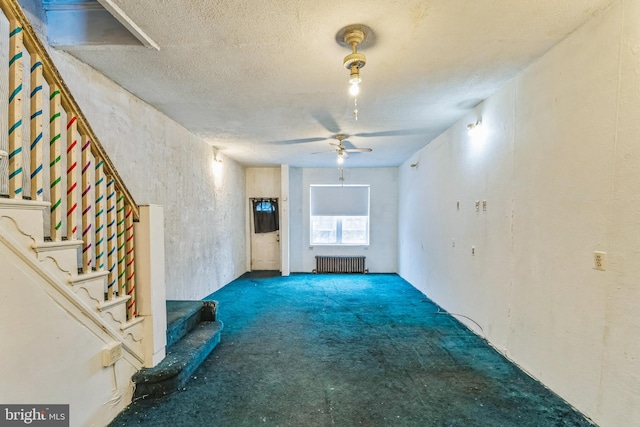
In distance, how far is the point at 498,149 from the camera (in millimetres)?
2971

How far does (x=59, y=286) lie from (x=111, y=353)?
63 cm

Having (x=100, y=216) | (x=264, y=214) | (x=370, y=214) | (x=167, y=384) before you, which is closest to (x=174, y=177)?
(x=100, y=216)

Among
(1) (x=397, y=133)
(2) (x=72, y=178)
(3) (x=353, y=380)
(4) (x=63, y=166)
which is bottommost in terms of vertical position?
(3) (x=353, y=380)

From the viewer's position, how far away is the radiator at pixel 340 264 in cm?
726

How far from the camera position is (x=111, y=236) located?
6.76 ft

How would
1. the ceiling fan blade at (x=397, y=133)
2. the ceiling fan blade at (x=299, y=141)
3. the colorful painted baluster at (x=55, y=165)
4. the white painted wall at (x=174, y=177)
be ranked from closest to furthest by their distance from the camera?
1. the colorful painted baluster at (x=55, y=165)
2. the white painted wall at (x=174, y=177)
3. the ceiling fan blade at (x=397, y=133)
4. the ceiling fan blade at (x=299, y=141)

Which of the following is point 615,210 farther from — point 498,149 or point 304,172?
point 304,172

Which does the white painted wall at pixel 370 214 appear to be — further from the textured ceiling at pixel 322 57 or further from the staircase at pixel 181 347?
the staircase at pixel 181 347

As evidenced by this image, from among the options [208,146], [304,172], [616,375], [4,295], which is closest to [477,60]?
[616,375]

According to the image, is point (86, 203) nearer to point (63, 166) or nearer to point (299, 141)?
point (63, 166)

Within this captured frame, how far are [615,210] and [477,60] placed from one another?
1471 millimetres

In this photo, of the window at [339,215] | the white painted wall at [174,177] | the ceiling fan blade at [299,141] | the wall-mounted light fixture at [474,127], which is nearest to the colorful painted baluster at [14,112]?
the white painted wall at [174,177]

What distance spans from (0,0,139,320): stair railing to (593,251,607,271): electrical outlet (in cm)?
322

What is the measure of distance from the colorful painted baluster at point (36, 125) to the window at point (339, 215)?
6091 millimetres
